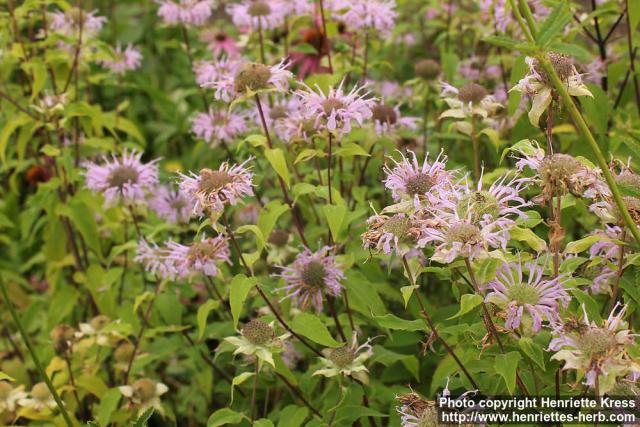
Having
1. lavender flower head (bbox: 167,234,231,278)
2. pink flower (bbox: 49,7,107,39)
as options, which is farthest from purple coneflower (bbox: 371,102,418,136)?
pink flower (bbox: 49,7,107,39)

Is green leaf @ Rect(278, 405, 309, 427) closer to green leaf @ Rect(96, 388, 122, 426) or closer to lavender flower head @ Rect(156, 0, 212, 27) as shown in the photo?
green leaf @ Rect(96, 388, 122, 426)

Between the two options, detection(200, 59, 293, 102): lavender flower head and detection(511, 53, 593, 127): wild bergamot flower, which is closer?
detection(511, 53, 593, 127): wild bergamot flower

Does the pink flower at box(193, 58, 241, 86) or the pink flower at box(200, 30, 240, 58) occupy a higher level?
the pink flower at box(193, 58, 241, 86)

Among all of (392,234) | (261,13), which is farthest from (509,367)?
(261,13)

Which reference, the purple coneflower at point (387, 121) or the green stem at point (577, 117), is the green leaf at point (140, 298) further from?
the green stem at point (577, 117)

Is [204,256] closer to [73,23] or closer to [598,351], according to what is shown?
[598,351]

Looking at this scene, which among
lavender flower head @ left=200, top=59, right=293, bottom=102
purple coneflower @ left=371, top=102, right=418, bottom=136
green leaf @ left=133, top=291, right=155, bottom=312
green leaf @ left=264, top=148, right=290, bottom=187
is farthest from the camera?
purple coneflower @ left=371, top=102, right=418, bottom=136

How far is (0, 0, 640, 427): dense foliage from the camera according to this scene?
1.12 metres

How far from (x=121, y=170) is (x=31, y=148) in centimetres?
62

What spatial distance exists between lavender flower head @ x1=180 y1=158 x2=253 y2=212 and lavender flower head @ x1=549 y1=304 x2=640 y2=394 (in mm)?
616

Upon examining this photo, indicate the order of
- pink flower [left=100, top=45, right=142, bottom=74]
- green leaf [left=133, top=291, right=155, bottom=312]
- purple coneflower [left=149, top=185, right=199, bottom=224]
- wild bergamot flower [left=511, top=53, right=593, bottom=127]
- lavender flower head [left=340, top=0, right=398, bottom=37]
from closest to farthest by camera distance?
wild bergamot flower [left=511, top=53, right=593, bottom=127] → green leaf [left=133, top=291, right=155, bottom=312] → purple coneflower [left=149, top=185, right=199, bottom=224] → lavender flower head [left=340, top=0, right=398, bottom=37] → pink flower [left=100, top=45, right=142, bottom=74]

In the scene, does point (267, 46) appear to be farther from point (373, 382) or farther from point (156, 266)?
point (373, 382)

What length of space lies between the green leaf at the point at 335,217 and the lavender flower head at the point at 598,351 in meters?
0.46

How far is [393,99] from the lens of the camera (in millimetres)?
2297
